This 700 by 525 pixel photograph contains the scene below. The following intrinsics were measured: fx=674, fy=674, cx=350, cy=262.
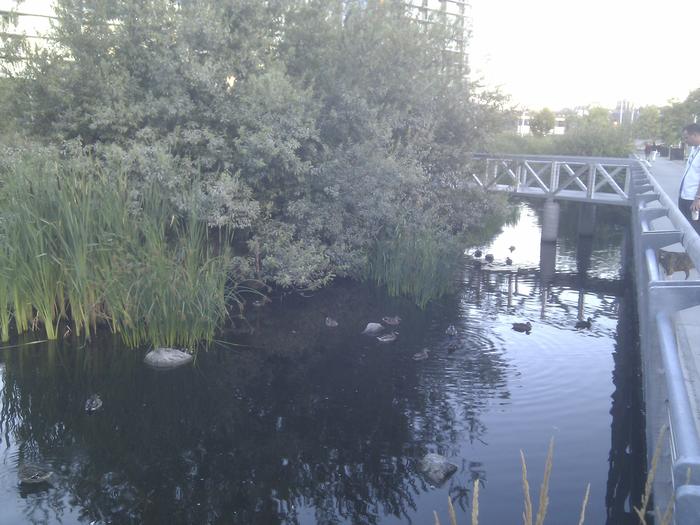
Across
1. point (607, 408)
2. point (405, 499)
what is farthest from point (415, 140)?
point (405, 499)

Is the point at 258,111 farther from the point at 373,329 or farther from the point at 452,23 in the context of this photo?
the point at 452,23

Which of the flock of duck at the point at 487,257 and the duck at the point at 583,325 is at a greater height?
the flock of duck at the point at 487,257

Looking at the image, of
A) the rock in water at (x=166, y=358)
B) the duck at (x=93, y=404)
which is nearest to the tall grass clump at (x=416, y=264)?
the rock in water at (x=166, y=358)

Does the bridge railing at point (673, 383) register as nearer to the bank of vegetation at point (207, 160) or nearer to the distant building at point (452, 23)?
the bank of vegetation at point (207, 160)

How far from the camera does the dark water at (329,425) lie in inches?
185

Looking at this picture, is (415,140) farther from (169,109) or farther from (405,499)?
(405,499)

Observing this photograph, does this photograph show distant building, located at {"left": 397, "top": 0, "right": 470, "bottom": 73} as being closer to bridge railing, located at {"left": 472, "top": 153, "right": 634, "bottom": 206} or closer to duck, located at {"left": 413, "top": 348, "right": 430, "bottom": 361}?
Answer: bridge railing, located at {"left": 472, "top": 153, "right": 634, "bottom": 206}

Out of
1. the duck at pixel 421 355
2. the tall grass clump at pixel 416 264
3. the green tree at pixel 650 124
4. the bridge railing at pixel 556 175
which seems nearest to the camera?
the duck at pixel 421 355

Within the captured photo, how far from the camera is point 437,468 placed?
5.06 m

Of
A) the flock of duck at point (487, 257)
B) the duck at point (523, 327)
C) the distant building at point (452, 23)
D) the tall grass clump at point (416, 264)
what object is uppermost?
the distant building at point (452, 23)

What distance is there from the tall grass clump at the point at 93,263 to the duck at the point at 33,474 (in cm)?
248

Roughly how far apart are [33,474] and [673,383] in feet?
14.5

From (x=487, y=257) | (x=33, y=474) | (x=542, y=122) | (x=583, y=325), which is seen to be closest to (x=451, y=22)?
(x=487, y=257)

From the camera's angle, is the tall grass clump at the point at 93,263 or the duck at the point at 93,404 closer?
the duck at the point at 93,404
